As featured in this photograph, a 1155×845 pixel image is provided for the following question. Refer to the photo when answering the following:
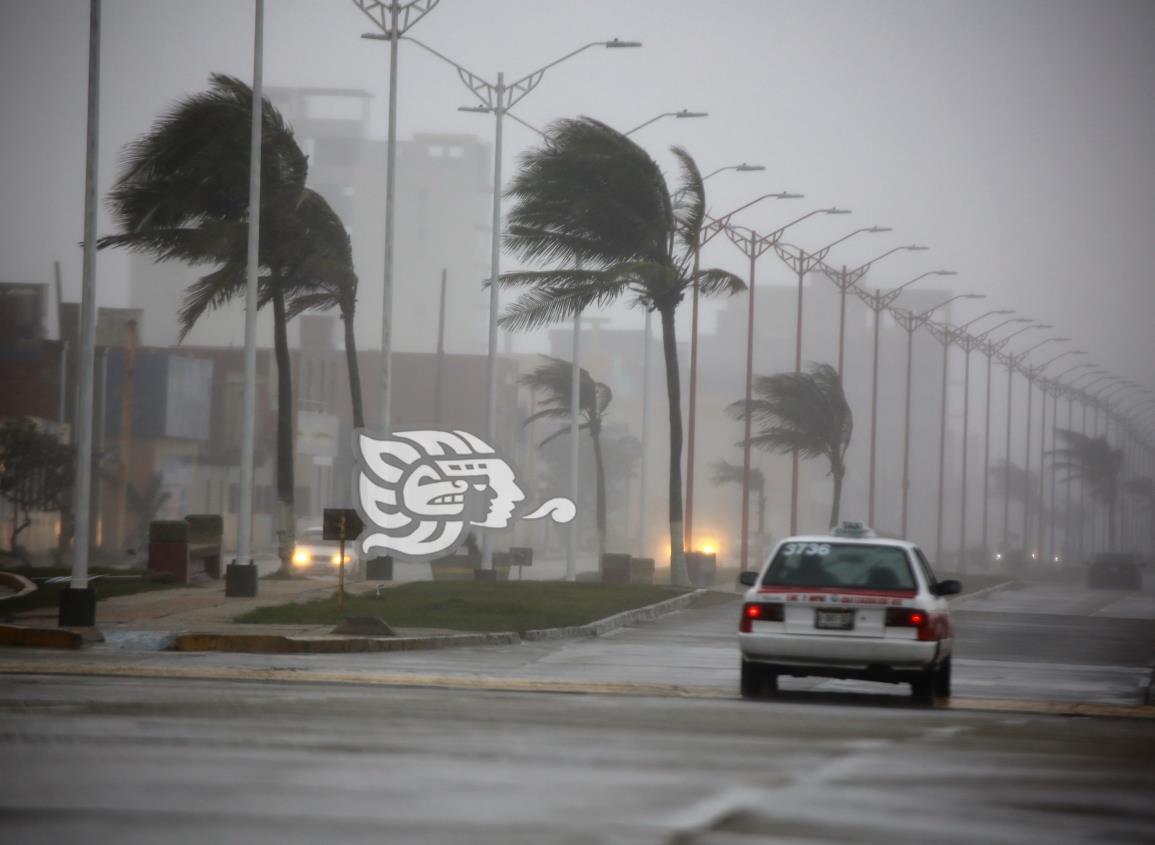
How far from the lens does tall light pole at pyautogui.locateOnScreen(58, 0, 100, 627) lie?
82.4ft

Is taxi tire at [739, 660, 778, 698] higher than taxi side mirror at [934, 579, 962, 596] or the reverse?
the reverse

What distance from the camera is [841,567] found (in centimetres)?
1895

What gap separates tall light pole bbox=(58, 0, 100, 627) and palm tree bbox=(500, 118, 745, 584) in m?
18.6

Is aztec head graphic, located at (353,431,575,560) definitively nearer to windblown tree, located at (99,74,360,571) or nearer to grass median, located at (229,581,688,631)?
grass median, located at (229,581,688,631)

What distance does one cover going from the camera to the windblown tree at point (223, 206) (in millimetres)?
40094

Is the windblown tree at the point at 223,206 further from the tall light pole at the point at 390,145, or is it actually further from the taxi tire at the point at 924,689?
the taxi tire at the point at 924,689

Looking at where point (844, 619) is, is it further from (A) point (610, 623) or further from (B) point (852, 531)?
(A) point (610, 623)

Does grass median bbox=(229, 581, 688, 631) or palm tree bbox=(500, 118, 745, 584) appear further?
palm tree bbox=(500, 118, 745, 584)

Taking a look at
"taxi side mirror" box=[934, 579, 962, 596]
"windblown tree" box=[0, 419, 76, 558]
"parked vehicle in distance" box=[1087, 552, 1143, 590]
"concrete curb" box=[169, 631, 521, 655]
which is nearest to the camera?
"taxi side mirror" box=[934, 579, 962, 596]

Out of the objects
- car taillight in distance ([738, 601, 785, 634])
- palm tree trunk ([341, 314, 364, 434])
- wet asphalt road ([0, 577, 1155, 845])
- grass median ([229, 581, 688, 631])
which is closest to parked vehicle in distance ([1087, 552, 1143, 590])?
palm tree trunk ([341, 314, 364, 434])

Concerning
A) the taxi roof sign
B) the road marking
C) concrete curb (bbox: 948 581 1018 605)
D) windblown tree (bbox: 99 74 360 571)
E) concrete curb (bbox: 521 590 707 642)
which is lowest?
concrete curb (bbox: 948 581 1018 605)

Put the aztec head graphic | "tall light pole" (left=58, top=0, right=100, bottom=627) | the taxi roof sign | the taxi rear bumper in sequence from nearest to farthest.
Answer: the taxi rear bumper < the taxi roof sign < "tall light pole" (left=58, top=0, right=100, bottom=627) < the aztec head graphic

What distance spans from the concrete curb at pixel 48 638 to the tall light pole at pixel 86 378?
70 cm

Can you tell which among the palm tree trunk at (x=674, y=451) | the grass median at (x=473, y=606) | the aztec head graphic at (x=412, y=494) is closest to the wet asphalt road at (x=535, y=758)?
the grass median at (x=473, y=606)
